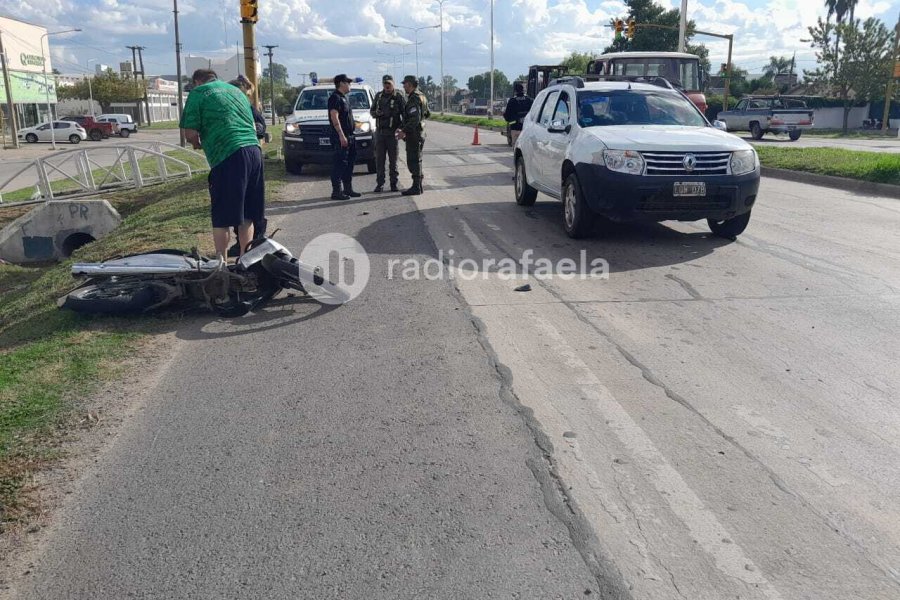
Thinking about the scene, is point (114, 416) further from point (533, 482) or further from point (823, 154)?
point (823, 154)

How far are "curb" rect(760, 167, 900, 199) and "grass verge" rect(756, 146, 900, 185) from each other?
160 millimetres

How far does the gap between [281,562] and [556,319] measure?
11.7 ft

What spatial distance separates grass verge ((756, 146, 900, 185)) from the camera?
14789 millimetres

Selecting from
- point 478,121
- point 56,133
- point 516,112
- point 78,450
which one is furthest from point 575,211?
point 56,133

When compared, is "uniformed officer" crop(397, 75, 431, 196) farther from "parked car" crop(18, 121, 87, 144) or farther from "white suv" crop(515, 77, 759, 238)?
"parked car" crop(18, 121, 87, 144)

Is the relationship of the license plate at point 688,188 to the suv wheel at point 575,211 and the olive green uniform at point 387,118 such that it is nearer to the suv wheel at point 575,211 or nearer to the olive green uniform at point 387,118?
the suv wheel at point 575,211

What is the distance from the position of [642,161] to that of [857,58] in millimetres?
51247

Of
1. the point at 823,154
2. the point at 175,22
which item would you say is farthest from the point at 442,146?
the point at 175,22

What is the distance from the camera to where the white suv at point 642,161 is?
27.5 ft

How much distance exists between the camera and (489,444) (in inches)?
157

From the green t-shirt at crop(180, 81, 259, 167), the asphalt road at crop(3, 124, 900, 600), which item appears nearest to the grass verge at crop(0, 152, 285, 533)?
the asphalt road at crop(3, 124, 900, 600)

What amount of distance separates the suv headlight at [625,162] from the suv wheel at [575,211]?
61 centimetres
